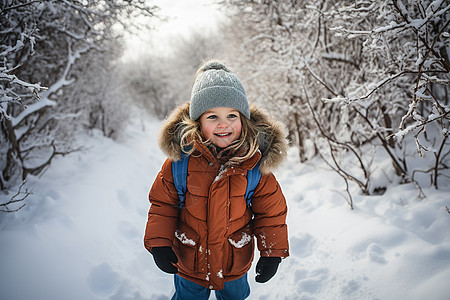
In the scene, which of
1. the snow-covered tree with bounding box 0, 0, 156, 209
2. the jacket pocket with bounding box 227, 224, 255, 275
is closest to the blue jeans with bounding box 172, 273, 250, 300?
the jacket pocket with bounding box 227, 224, 255, 275

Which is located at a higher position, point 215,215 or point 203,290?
point 215,215

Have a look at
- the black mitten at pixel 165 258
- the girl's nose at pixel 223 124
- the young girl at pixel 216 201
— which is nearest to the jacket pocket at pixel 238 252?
the young girl at pixel 216 201

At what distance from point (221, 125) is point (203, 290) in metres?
1.13

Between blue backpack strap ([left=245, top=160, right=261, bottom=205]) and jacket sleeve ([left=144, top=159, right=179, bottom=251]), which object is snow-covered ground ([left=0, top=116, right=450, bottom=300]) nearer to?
blue backpack strap ([left=245, top=160, right=261, bottom=205])

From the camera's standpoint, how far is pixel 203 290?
5.12 ft

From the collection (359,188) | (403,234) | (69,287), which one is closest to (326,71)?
(359,188)

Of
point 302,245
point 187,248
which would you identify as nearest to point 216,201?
point 187,248

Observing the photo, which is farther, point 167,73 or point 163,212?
point 167,73

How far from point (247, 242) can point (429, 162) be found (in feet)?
9.69

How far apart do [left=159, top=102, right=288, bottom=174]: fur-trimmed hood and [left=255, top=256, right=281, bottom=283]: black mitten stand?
57 cm

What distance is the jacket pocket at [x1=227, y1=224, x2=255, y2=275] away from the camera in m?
1.48

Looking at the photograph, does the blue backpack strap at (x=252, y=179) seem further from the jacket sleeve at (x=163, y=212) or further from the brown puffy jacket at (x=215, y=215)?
the jacket sleeve at (x=163, y=212)

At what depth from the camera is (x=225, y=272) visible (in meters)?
1.48

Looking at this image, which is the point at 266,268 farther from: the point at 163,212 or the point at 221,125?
the point at 221,125
